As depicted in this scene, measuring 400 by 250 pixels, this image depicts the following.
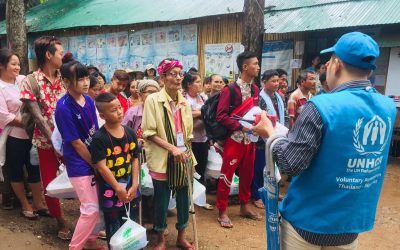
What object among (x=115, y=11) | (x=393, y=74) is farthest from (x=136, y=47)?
(x=393, y=74)

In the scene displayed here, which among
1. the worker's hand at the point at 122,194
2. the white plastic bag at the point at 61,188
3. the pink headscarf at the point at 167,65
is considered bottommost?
the white plastic bag at the point at 61,188

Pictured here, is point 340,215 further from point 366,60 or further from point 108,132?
point 108,132

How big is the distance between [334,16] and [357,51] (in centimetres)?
587

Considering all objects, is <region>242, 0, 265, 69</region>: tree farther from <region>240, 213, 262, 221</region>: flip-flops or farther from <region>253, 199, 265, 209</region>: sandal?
<region>240, 213, 262, 221</region>: flip-flops

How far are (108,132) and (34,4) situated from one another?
16.3 m

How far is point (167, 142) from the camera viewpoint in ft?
10.6

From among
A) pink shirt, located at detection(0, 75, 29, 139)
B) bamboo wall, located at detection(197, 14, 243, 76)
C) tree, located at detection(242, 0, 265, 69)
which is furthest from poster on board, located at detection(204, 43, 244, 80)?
pink shirt, located at detection(0, 75, 29, 139)

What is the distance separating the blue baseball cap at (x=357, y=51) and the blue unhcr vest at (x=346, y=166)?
0.13 meters

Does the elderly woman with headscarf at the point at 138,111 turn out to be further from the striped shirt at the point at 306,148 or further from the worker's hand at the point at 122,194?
the striped shirt at the point at 306,148

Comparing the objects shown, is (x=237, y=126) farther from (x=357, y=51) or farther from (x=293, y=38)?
(x=293, y=38)

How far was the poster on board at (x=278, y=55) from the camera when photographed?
26.7 ft

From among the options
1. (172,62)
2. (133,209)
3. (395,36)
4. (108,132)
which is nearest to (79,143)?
(108,132)

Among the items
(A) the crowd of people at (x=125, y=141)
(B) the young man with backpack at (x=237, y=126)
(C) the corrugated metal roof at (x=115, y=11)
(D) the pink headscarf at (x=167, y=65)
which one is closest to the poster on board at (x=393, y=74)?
(C) the corrugated metal roof at (x=115, y=11)

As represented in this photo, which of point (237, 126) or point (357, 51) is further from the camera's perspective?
point (237, 126)
